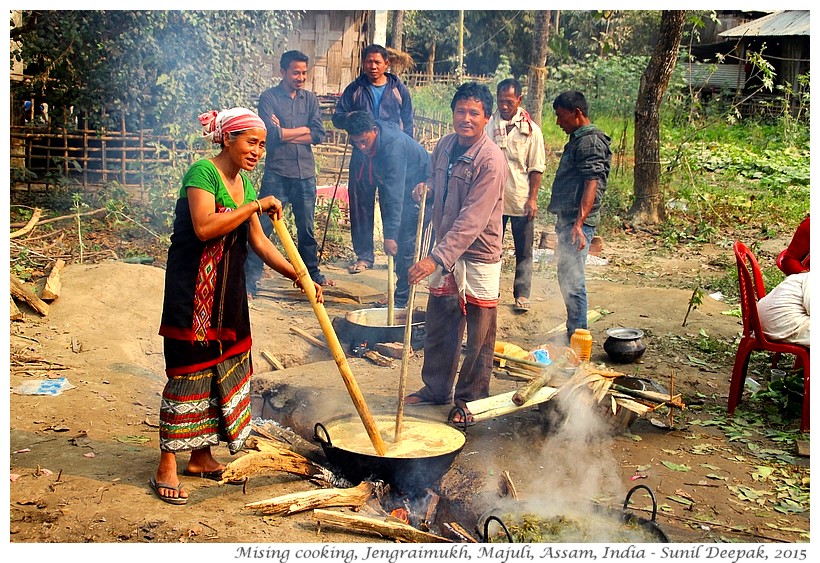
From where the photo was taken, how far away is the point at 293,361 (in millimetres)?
6492

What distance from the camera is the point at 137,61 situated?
33.7 ft

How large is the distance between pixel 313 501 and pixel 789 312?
329 centimetres

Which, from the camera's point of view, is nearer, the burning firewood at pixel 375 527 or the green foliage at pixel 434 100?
the burning firewood at pixel 375 527

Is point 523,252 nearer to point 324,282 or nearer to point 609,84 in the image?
point 324,282

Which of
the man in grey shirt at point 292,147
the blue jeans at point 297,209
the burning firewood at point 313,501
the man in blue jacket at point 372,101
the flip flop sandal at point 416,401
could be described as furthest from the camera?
the man in blue jacket at point 372,101

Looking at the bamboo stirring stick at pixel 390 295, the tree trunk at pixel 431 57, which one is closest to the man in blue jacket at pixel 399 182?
the bamboo stirring stick at pixel 390 295

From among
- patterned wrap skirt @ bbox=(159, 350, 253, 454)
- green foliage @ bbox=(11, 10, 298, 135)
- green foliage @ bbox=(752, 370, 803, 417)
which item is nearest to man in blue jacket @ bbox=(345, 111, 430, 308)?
green foliage @ bbox=(752, 370, 803, 417)

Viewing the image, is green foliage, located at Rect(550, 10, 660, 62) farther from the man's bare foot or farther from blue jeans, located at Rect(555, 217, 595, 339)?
the man's bare foot

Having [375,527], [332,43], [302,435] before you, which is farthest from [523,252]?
[332,43]

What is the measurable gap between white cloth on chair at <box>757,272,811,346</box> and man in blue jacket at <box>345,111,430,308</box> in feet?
10.6

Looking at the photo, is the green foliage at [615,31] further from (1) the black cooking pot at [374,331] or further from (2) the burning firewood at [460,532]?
(2) the burning firewood at [460,532]

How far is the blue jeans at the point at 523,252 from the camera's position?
7.52 meters

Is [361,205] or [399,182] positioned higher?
[399,182]

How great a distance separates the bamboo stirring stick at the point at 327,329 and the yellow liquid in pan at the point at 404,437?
0.13 m
